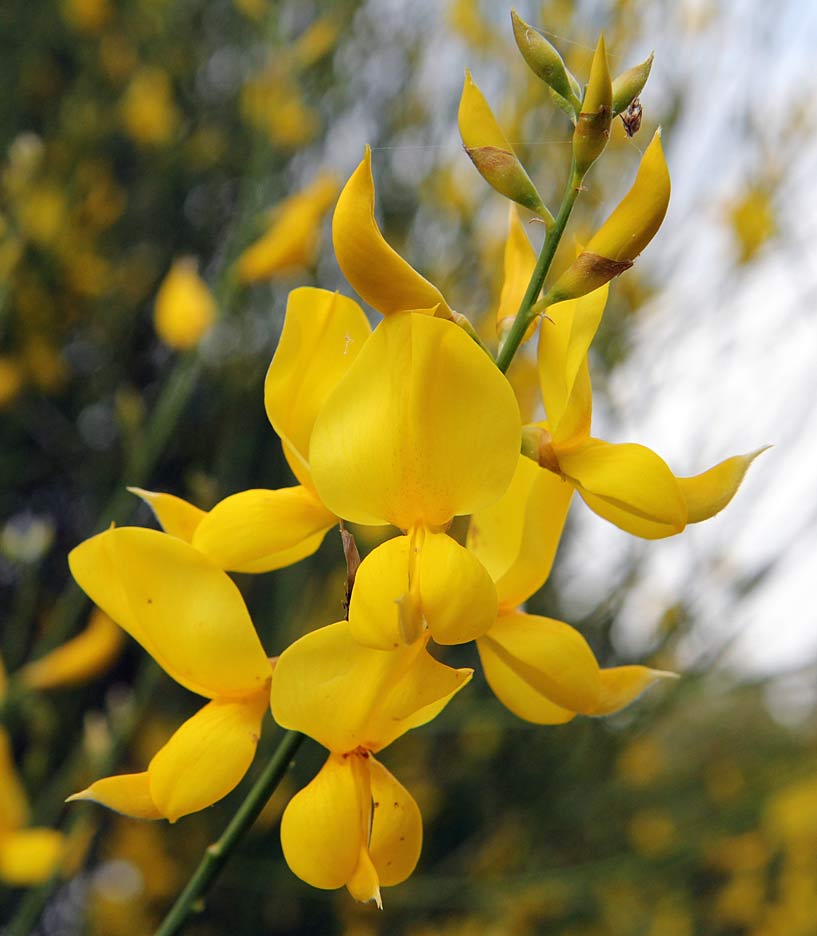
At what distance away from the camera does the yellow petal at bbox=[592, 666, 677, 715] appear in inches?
16.2

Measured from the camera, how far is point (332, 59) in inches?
71.3

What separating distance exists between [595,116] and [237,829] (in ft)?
1.00

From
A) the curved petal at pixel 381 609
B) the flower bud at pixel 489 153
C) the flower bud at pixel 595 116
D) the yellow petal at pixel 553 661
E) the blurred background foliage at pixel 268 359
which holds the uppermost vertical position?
the flower bud at pixel 595 116

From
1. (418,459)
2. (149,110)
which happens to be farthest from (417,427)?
(149,110)

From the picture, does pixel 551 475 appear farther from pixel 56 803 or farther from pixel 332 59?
pixel 332 59

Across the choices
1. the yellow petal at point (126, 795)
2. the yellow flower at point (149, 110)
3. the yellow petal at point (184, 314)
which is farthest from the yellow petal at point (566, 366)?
the yellow flower at point (149, 110)

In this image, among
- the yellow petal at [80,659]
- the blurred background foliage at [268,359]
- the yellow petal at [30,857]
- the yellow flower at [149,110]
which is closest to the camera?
the yellow petal at [30,857]

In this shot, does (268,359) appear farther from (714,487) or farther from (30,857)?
(714,487)

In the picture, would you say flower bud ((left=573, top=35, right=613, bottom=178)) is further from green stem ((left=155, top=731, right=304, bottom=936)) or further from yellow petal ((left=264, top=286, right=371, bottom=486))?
green stem ((left=155, top=731, right=304, bottom=936))

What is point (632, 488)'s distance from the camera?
38cm

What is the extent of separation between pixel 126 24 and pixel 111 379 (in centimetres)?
86

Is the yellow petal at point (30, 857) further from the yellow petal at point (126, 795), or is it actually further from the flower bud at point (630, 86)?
the flower bud at point (630, 86)

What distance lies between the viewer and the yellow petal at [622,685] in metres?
0.41

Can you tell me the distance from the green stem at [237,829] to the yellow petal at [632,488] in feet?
0.49
